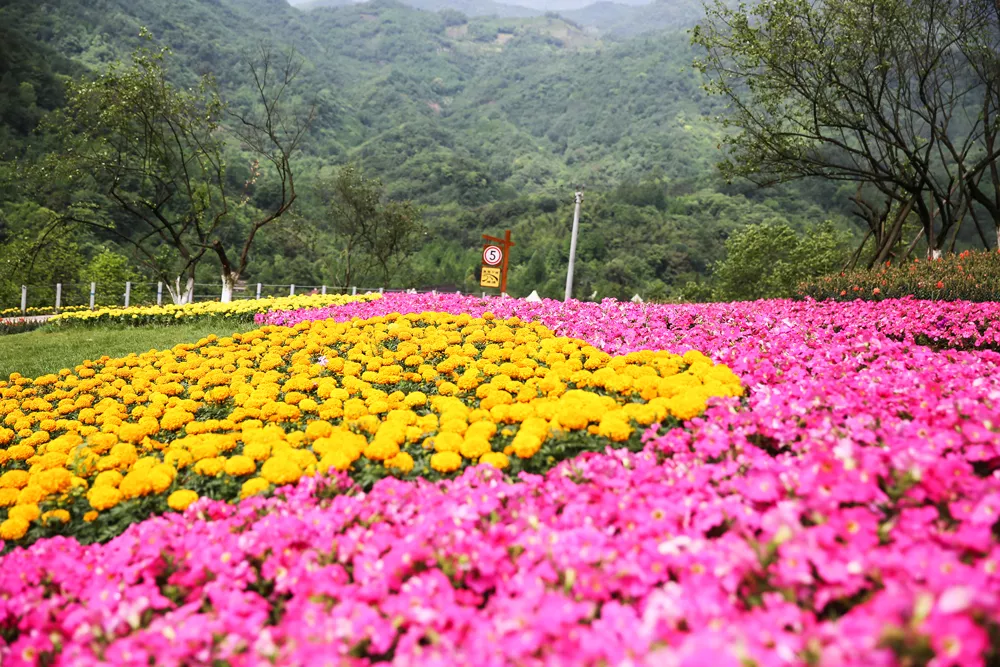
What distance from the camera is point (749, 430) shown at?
350 centimetres

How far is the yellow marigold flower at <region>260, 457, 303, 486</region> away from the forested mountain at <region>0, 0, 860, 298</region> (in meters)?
16.6

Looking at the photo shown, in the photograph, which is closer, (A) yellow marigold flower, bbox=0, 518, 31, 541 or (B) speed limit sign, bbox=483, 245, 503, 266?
(A) yellow marigold flower, bbox=0, 518, 31, 541

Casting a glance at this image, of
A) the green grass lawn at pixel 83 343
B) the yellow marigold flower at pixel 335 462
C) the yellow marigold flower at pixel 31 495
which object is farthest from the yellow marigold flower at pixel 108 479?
the green grass lawn at pixel 83 343

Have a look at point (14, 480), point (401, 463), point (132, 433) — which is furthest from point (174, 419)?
point (401, 463)

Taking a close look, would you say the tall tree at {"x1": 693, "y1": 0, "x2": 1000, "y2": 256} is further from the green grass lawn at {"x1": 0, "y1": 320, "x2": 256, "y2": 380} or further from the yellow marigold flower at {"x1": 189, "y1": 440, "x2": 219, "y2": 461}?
the yellow marigold flower at {"x1": 189, "y1": 440, "x2": 219, "y2": 461}

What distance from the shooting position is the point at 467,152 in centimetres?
12481

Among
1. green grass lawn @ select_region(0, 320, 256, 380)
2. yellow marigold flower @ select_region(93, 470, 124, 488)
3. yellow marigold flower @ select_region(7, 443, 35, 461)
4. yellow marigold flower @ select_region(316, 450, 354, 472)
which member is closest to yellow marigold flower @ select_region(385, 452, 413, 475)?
yellow marigold flower @ select_region(316, 450, 354, 472)

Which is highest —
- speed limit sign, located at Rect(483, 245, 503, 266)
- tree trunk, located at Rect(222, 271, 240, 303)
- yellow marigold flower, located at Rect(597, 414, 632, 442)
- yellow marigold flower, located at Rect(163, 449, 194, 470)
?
speed limit sign, located at Rect(483, 245, 503, 266)

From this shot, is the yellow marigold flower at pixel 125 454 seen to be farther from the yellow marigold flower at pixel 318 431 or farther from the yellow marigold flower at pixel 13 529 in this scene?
the yellow marigold flower at pixel 318 431

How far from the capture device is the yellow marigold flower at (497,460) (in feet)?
11.7

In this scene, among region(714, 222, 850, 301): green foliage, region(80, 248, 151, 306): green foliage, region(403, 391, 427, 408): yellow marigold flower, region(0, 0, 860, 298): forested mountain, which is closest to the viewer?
region(403, 391, 427, 408): yellow marigold flower

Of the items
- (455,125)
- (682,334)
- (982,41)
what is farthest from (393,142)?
(682,334)

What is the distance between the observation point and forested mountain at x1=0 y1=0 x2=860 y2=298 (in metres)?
48.8

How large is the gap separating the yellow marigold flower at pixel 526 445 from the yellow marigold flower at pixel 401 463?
0.64m
